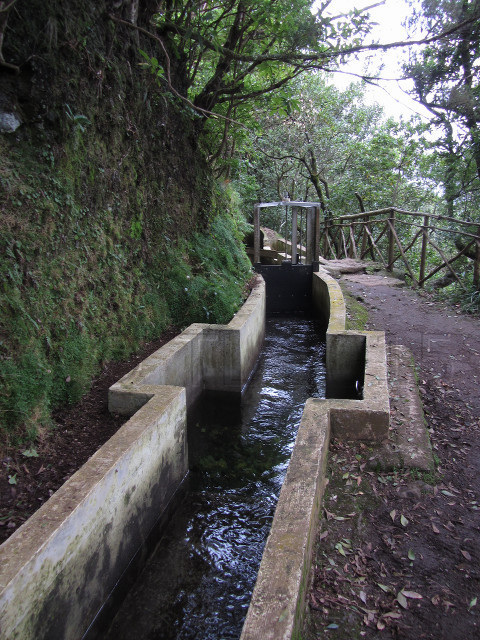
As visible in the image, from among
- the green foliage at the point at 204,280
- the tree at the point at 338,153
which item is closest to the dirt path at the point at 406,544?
the green foliage at the point at 204,280

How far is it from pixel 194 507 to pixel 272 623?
2.33 meters

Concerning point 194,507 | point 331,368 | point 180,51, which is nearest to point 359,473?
point 194,507

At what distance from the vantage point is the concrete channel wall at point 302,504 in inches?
83.7

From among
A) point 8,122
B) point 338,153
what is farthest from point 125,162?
point 338,153

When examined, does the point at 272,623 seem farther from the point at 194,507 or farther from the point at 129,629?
the point at 194,507

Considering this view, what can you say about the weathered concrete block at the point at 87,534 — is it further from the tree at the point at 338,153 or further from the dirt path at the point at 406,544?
the tree at the point at 338,153

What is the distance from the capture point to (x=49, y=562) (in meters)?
2.51

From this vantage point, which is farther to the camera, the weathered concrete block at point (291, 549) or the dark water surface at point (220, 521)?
the dark water surface at point (220, 521)

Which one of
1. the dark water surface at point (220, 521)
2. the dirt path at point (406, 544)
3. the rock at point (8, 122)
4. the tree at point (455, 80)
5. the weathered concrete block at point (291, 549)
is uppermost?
the tree at point (455, 80)

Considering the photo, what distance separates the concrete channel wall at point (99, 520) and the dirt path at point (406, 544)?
4.40 feet

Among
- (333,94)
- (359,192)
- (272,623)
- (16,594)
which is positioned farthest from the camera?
(333,94)

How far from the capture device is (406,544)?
9.61ft

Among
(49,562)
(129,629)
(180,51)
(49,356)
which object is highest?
(180,51)

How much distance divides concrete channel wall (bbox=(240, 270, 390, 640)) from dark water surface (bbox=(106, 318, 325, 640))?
3.10 feet
